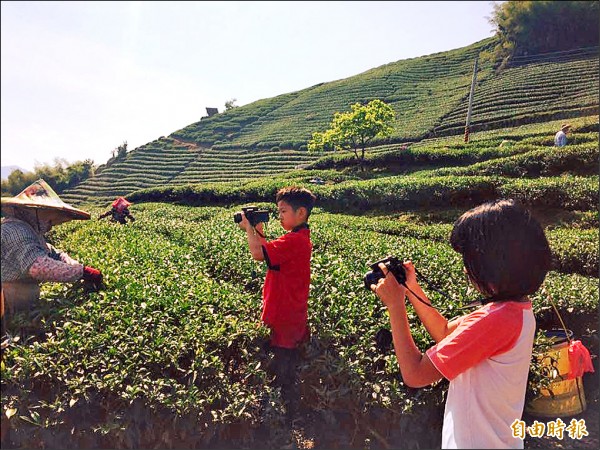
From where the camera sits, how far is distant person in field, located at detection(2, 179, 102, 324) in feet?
8.96

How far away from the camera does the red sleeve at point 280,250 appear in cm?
308

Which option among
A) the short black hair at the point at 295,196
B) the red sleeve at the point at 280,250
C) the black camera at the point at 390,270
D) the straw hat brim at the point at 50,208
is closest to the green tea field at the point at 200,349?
the red sleeve at the point at 280,250

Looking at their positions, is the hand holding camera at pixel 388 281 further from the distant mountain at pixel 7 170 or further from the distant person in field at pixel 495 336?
the distant mountain at pixel 7 170

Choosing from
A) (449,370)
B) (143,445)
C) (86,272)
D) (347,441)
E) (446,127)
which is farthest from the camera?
(446,127)

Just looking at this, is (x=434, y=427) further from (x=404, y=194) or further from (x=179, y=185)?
(x=404, y=194)

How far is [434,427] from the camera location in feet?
9.53

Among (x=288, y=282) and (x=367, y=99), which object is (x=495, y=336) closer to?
(x=288, y=282)

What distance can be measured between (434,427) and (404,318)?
1654 mm

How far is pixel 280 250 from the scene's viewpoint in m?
3.12

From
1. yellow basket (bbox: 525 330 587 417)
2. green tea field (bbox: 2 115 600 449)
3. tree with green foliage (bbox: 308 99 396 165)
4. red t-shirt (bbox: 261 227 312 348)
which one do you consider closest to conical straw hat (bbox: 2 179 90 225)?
green tea field (bbox: 2 115 600 449)

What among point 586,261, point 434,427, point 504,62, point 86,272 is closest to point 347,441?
point 434,427

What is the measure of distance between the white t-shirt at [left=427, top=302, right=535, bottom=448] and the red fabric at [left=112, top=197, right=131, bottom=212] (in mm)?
4621

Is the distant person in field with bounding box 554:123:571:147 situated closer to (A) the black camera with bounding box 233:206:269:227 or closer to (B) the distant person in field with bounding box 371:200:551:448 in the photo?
(A) the black camera with bounding box 233:206:269:227

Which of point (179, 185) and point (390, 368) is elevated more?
point (179, 185)
